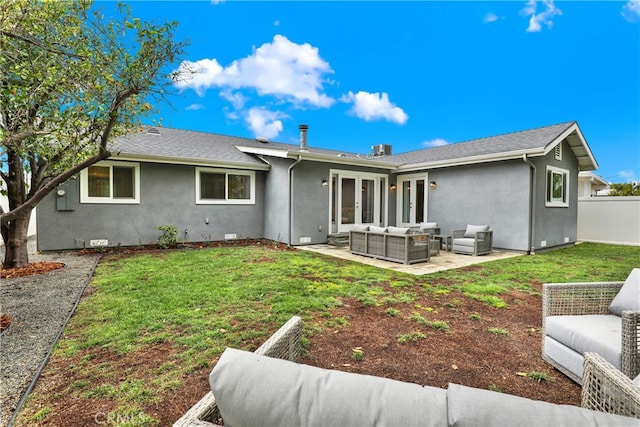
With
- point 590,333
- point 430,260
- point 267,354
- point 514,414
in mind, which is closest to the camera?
point 514,414

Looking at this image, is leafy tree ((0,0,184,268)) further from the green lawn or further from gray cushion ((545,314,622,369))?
gray cushion ((545,314,622,369))

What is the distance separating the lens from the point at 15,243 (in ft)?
19.9

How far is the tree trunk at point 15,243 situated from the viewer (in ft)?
19.9

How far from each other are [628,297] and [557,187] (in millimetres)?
9400

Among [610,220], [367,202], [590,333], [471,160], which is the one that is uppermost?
[471,160]

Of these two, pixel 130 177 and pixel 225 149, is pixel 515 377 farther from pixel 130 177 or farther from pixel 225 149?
pixel 225 149

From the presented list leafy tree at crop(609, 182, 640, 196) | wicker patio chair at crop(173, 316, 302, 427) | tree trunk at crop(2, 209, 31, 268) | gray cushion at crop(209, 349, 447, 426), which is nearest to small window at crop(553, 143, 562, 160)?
wicker patio chair at crop(173, 316, 302, 427)

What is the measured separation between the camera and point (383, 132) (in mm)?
26891

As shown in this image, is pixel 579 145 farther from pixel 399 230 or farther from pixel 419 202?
pixel 399 230

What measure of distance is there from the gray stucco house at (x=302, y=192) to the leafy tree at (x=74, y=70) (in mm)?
3883

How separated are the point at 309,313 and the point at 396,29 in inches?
531

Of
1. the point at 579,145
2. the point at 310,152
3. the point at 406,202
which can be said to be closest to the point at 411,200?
the point at 406,202

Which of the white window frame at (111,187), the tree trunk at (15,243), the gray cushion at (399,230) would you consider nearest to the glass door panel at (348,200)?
the gray cushion at (399,230)

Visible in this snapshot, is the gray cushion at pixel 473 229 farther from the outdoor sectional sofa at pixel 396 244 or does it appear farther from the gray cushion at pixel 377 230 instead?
the gray cushion at pixel 377 230
